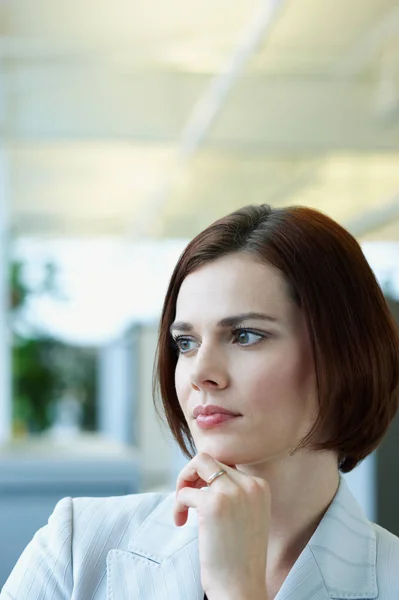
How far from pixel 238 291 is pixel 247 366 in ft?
0.42

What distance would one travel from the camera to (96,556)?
1784 mm

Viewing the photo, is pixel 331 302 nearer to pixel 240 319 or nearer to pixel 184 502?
pixel 240 319

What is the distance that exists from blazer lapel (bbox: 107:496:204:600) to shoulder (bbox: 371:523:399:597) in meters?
0.32

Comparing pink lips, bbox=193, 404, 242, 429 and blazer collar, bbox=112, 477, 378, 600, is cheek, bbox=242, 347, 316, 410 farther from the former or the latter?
blazer collar, bbox=112, 477, 378, 600

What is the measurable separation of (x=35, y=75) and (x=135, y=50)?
0.80 meters

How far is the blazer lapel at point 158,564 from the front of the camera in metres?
1.76

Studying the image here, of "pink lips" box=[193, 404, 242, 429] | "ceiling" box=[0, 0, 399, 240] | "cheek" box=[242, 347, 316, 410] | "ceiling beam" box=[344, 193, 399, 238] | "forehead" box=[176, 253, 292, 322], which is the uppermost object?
"ceiling" box=[0, 0, 399, 240]

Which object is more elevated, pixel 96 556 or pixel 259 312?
pixel 259 312

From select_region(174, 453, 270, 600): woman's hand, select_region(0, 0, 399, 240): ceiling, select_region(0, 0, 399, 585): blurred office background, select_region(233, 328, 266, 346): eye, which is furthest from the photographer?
select_region(0, 0, 399, 240): ceiling

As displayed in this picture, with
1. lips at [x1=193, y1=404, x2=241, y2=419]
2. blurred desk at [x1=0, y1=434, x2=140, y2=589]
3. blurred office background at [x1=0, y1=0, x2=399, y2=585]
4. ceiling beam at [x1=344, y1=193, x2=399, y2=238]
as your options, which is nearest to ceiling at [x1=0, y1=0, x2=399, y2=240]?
blurred office background at [x1=0, y1=0, x2=399, y2=585]

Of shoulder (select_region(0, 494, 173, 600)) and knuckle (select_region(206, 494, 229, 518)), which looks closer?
knuckle (select_region(206, 494, 229, 518))

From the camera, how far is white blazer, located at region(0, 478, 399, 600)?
1732 millimetres

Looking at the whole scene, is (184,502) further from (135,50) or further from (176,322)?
(135,50)

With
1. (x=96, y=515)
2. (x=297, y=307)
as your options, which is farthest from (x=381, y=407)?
(x=96, y=515)
